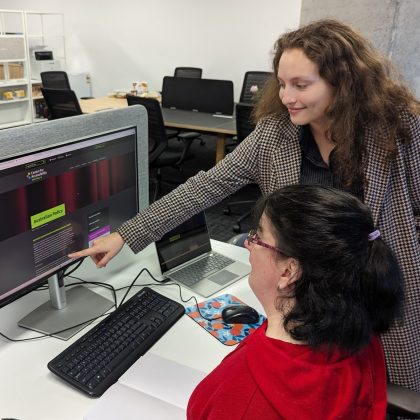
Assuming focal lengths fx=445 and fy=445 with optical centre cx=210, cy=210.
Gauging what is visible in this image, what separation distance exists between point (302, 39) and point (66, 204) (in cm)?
76

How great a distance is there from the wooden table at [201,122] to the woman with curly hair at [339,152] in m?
2.48

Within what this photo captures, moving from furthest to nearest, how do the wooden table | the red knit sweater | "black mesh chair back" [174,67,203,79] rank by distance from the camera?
1. "black mesh chair back" [174,67,203,79]
2. the wooden table
3. the red knit sweater

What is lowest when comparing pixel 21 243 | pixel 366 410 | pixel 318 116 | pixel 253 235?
pixel 366 410

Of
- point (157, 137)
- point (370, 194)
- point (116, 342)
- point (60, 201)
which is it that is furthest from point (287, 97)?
point (157, 137)

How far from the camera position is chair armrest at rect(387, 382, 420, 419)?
3.24 feet

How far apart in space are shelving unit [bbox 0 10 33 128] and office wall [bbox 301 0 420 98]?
174 inches

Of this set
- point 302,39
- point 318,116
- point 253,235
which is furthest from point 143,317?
point 302,39

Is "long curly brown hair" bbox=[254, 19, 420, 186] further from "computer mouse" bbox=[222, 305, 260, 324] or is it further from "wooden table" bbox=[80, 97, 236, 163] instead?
"wooden table" bbox=[80, 97, 236, 163]

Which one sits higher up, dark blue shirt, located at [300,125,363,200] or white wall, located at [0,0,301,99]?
white wall, located at [0,0,301,99]

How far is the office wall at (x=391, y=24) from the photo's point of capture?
2.76 m

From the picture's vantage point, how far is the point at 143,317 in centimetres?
113

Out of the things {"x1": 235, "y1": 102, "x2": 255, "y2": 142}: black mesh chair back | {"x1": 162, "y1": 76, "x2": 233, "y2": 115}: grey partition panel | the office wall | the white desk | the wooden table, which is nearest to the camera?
the white desk

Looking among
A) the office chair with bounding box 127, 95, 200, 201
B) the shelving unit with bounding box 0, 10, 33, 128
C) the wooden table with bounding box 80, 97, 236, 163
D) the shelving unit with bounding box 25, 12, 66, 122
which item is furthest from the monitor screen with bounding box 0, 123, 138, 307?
the shelving unit with bounding box 25, 12, 66, 122

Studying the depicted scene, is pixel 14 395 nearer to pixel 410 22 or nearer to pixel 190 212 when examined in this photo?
pixel 190 212
